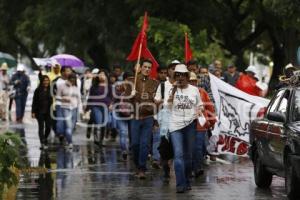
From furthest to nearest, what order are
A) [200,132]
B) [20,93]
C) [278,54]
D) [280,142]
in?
[278,54] < [20,93] < [200,132] < [280,142]

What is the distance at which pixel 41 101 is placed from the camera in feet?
68.2

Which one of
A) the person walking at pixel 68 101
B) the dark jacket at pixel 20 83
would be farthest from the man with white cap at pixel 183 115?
A: the dark jacket at pixel 20 83

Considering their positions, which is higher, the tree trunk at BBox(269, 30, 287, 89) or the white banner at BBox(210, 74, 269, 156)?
the tree trunk at BBox(269, 30, 287, 89)

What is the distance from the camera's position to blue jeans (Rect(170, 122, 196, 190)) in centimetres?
1275

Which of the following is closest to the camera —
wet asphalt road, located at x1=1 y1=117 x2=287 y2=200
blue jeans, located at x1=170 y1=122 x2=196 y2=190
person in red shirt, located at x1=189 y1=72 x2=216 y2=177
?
wet asphalt road, located at x1=1 y1=117 x2=287 y2=200

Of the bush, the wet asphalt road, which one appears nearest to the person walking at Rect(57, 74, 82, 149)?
the wet asphalt road

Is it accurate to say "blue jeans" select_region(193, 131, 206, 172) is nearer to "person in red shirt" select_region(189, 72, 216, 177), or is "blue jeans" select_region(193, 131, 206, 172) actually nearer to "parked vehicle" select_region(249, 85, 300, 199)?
"person in red shirt" select_region(189, 72, 216, 177)

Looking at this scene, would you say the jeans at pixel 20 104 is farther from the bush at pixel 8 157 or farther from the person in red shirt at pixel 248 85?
the bush at pixel 8 157

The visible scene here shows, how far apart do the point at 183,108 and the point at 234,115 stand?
5.85 meters

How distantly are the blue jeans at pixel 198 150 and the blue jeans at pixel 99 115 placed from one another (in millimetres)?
6230

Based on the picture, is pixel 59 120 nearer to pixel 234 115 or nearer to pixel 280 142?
pixel 234 115

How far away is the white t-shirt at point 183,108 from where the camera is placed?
42.5 feet

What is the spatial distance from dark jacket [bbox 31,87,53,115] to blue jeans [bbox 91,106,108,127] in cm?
95

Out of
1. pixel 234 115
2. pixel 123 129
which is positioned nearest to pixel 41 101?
pixel 123 129
